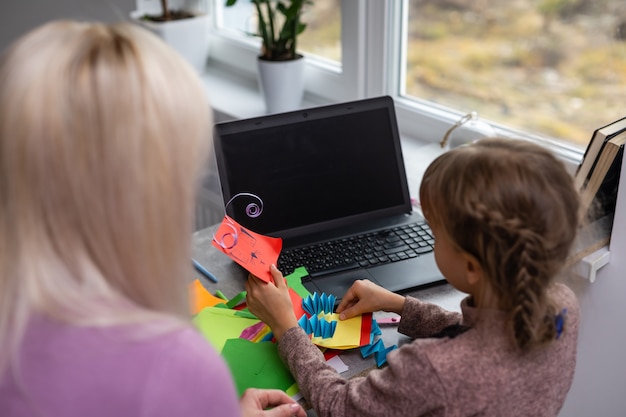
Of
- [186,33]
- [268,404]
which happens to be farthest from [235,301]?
[186,33]

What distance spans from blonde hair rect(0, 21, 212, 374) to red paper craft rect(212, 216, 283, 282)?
0.42m

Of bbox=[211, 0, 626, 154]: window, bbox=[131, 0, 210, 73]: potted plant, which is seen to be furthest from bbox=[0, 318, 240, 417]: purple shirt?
bbox=[131, 0, 210, 73]: potted plant

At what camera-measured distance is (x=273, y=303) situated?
1136 millimetres

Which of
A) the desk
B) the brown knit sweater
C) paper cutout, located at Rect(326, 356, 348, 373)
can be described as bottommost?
paper cutout, located at Rect(326, 356, 348, 373)

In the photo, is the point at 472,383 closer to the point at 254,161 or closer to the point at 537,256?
the point at 537,256

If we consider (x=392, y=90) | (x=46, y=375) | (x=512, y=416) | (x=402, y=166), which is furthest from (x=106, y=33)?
(x=392, y=90)

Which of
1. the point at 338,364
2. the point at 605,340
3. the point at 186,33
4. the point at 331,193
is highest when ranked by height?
the point at 186,33

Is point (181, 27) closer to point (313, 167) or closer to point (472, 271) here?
point (313, 167)

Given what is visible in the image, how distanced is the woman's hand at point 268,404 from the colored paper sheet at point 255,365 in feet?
0.16

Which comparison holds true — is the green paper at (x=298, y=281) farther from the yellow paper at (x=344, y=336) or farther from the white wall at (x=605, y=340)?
the white wall at (x=605, y=340)

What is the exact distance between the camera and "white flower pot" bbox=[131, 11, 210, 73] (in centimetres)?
223

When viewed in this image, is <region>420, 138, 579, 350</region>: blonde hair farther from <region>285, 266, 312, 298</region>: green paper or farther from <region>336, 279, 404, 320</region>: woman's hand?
<region>285, 266, 312, 298</region>: green paper

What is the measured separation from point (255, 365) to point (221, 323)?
0.11 m

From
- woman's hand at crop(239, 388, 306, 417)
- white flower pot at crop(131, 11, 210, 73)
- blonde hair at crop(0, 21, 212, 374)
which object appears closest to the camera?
blonde hair at crop(0, 21, 212, 374)
